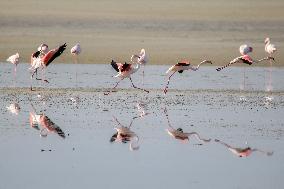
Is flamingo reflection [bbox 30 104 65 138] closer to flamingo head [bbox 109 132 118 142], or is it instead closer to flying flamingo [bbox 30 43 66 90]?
flamingo head [bbox 109 132 118 142]

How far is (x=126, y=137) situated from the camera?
10.6 meters

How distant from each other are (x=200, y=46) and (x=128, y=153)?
1573 cm

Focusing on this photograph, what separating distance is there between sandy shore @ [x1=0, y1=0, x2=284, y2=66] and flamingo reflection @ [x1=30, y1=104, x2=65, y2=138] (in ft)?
30.6

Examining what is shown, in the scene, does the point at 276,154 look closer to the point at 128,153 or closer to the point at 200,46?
the point at 128,153

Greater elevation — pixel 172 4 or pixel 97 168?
pixel 172 4

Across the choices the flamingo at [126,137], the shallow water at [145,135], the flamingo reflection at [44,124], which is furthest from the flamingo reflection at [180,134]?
the flamingo reflection at [44,124]

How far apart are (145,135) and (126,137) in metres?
0.29

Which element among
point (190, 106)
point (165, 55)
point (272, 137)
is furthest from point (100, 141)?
point (165, 55)

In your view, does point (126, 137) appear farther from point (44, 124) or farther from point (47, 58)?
point (47, 58)

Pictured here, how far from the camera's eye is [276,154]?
9586mm

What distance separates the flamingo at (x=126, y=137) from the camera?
9.98 m

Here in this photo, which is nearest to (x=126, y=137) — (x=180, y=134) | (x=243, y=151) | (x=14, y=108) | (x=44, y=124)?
(x=180, y=134)

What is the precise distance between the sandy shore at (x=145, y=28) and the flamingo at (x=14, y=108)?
8.18 metres

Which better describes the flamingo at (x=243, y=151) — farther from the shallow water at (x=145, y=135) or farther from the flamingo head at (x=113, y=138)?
the flamingo head at (x=113, y=138)
